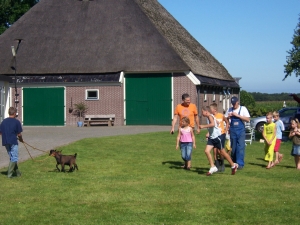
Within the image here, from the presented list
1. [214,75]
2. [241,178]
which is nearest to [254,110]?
[214,75]

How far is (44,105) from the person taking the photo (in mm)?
37938

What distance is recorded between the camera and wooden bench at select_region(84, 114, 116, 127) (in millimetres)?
37219

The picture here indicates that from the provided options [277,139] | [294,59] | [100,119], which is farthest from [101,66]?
[277,139]

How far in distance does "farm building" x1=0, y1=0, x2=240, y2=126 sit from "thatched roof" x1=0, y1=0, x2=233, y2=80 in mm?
62

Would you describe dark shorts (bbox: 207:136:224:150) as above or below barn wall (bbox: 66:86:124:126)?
below

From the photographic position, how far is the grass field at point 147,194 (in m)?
9.06

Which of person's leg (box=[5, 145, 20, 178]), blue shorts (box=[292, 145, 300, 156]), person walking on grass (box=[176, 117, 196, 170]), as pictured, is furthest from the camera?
blue shorts (box=[292, 145, 300, 156])

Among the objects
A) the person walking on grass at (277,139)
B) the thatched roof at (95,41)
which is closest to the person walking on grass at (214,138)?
the person walking on grass at (277,139)

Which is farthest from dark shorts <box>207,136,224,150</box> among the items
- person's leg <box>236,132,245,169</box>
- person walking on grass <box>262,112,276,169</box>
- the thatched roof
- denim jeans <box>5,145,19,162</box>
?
the thatched roof

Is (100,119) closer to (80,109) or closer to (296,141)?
(80,109)

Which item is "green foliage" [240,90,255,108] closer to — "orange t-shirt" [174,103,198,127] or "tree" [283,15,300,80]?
"tree" [283,15,300,80]

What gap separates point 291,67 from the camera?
133ft

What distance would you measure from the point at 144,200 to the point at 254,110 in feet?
167

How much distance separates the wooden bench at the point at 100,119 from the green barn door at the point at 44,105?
69.2 inches
